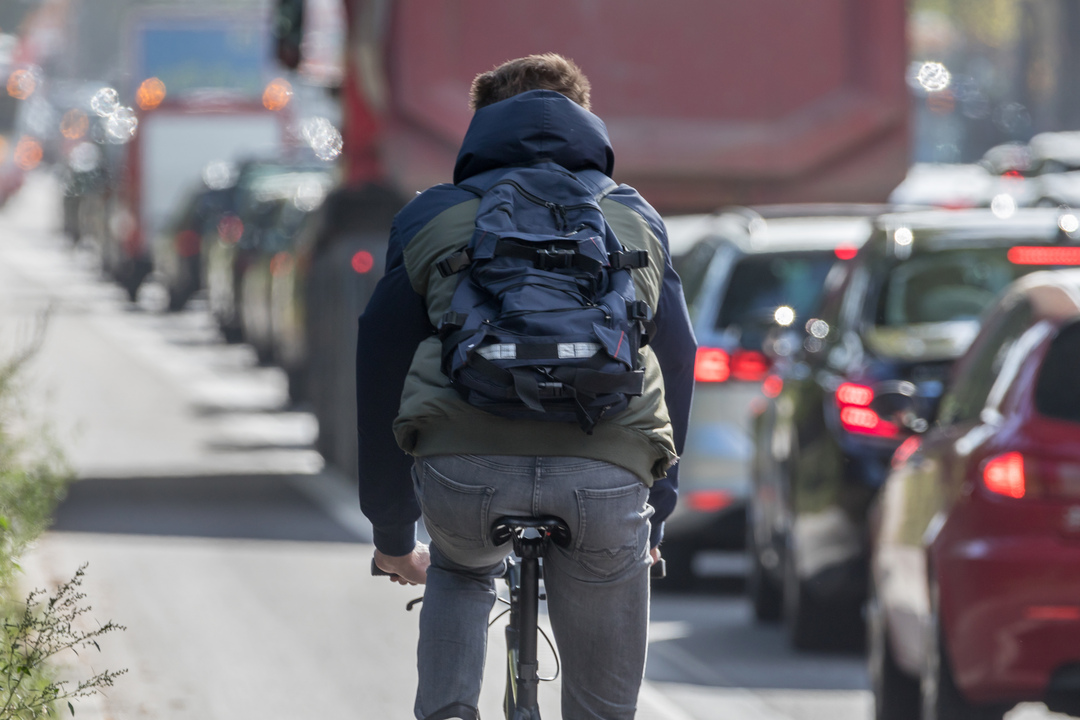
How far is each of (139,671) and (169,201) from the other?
2674cm

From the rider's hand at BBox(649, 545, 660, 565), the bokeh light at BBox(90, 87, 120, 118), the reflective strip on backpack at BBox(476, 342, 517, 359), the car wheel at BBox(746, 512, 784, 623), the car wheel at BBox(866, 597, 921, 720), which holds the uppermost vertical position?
the reflective strip on backpack at BBox(476, 342, 517, 359)

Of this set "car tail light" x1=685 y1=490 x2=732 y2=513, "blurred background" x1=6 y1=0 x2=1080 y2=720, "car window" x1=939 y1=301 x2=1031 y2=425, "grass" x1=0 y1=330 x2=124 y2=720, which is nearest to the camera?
"grass" x1=0 y1=330 x2=124 y2=720

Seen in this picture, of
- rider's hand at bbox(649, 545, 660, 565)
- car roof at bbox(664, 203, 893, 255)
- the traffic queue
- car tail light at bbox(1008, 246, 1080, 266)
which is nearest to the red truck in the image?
the traffic queue

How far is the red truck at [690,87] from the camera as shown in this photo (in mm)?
14125

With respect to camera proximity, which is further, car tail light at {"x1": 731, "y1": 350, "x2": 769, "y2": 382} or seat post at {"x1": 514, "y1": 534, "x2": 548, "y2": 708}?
car tail light at {"x1": 731, "y1": 350, "x2": 769, "y2": 382}

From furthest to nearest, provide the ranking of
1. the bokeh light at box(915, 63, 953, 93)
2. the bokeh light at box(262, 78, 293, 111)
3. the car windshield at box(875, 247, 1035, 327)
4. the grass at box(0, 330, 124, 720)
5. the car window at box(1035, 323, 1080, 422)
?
the bokeh light at box(915, 63, 953, 93), the bokeh light at box(262, 78, 293, 111), the car windshield at box(875, 247, 1035, 327), the car window at box(1035, 323, 1080, 422), the grass at box(0, 330, 124, 720)

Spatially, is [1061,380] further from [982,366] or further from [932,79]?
[932,79]

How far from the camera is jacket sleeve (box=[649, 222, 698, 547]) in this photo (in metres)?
4.67

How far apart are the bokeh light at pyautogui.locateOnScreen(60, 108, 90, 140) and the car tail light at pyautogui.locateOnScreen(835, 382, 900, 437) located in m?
A: 56.4

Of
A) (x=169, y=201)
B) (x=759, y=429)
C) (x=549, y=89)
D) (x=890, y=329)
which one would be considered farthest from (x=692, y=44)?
(x=169, y=201)

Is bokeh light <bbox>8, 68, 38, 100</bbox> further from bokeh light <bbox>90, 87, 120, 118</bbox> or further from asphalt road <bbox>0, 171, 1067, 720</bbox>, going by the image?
asphalt road <bbox>0, 171, 1067, 720</bbox>

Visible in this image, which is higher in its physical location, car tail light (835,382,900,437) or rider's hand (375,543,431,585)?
rider's hand (375,543,431,585)

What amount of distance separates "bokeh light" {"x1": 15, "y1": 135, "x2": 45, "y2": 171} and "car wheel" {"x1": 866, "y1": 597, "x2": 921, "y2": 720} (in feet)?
200

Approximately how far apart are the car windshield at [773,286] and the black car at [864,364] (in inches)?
42.3
